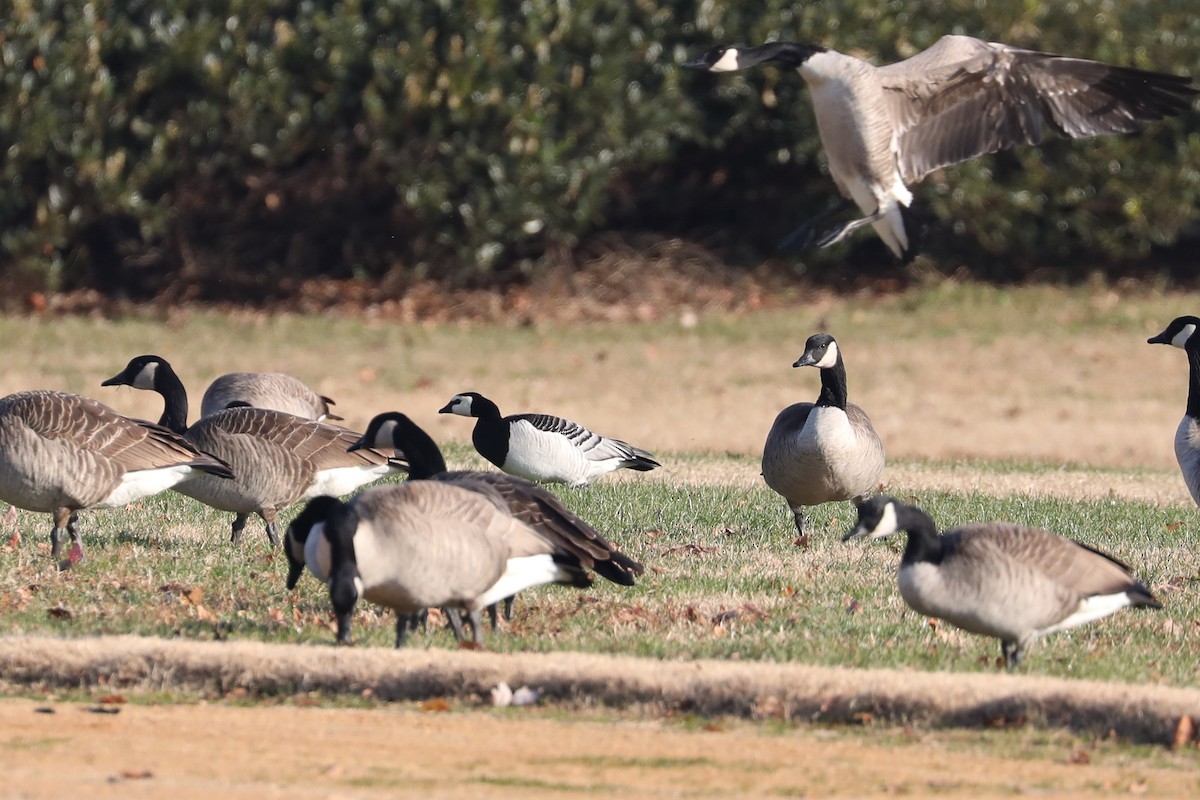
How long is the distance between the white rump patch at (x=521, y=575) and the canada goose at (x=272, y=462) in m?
2.38

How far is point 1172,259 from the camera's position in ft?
75.0

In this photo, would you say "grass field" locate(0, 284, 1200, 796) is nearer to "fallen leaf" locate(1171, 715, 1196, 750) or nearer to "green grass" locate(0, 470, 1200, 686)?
"green grass" locate(0, 470, 1200, 686)

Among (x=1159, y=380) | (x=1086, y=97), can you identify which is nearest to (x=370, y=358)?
(x=1159, y=380)

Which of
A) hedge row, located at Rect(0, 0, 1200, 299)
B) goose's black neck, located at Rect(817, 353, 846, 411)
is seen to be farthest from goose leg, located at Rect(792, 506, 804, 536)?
hedge row, located at Rect(0, 0, 1200, 299)

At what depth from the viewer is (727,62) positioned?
10.4 m

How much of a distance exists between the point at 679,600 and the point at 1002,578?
1881mm

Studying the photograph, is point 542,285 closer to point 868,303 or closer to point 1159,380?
point 868,303

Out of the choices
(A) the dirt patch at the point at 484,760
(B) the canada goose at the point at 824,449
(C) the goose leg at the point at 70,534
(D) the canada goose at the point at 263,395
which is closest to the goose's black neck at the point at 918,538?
(A) the dirt patch at the point at 484,760

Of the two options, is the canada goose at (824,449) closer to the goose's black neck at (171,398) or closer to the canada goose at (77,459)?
the canada goose at (77,459)

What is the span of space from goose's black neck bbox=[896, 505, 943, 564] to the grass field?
0.48 metres

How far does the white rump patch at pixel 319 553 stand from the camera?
6625mm

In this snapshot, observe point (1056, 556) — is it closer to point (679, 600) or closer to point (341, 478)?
point (679, 600)

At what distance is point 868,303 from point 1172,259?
4272 millimetres

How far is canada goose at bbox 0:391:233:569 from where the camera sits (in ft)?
27.6
